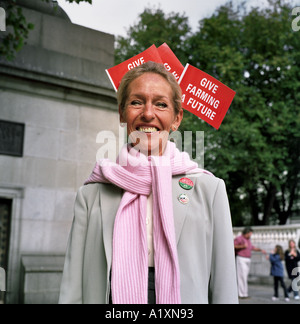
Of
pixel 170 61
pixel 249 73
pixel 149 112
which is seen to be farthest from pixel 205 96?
pixel 249 73

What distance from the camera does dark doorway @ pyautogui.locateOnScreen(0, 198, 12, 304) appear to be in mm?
6312

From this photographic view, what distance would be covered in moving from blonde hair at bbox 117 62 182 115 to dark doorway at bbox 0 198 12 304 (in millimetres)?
4568

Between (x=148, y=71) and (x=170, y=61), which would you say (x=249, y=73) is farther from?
(x=148, y=71)

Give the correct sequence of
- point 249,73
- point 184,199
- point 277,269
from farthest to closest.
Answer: point 249,73 → point 277,269 → point 184,199

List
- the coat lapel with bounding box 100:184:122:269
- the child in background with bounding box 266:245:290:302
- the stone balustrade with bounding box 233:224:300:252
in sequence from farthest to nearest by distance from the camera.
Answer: the stone balustrade with bounding box 233:224:300:252 → the child in background with bounding box 266:245:290:302 → the coat lapel with bounding box 100:184:122:269

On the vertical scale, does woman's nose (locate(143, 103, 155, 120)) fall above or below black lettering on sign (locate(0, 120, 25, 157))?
below

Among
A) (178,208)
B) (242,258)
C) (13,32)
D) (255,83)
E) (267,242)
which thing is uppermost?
(255,83)

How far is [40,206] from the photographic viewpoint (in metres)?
6.57

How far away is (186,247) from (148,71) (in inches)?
38.7

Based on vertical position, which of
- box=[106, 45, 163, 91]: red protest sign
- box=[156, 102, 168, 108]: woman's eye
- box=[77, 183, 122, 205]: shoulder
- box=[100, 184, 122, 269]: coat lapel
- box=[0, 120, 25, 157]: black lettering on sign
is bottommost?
box=[100, 184, 122, 269]: coat lapel

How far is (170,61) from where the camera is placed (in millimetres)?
2900

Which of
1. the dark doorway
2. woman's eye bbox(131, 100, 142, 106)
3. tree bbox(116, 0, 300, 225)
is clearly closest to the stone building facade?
the dark doorway

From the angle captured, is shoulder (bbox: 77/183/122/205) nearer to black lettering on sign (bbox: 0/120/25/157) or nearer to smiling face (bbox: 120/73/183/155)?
smiling face (bbox: 120/73/183/155)
